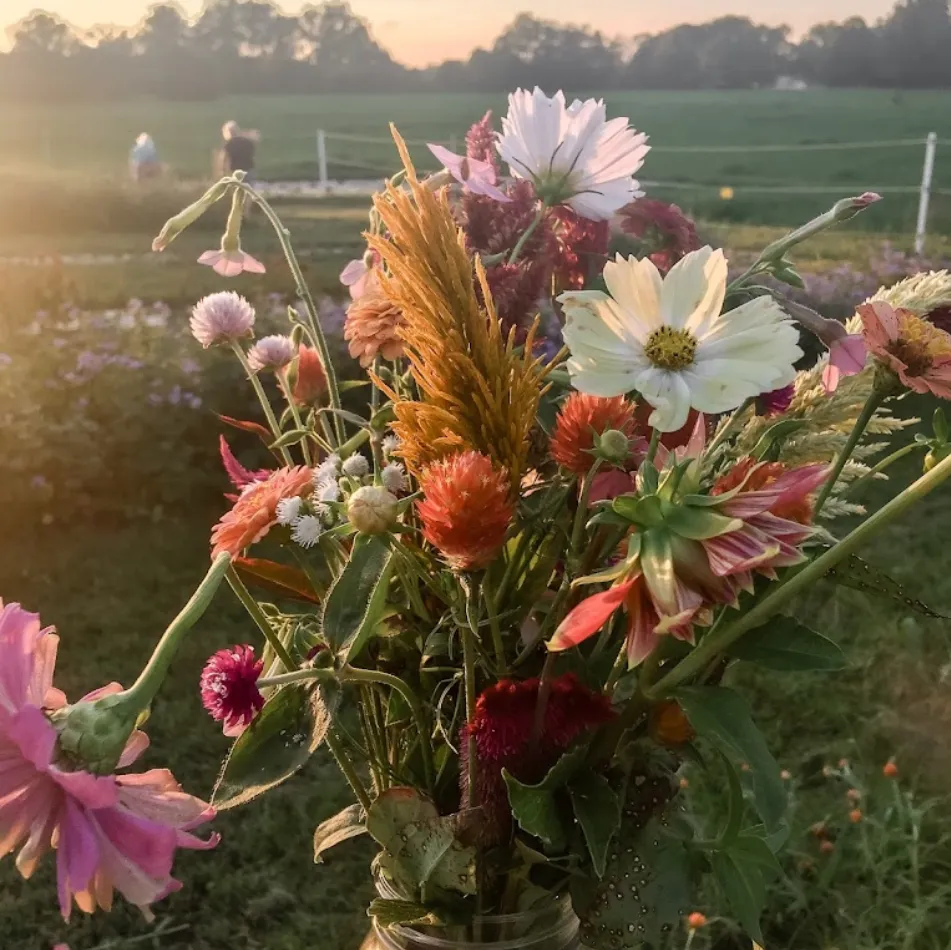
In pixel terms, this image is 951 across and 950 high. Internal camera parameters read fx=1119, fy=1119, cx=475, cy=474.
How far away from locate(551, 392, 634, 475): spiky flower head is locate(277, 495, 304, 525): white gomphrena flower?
81 millimetres

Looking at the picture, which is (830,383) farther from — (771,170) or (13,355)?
(771,170)

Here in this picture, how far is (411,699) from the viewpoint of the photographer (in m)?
0.37

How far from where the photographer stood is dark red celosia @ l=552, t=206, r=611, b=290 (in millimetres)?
419

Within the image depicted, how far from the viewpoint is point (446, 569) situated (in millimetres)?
353

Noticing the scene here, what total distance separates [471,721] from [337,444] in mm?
148

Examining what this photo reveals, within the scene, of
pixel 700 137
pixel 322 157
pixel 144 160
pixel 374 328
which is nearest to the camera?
pixel 374 328

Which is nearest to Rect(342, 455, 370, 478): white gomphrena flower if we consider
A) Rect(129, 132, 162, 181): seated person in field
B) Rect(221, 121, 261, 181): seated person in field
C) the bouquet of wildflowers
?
the bouquet of wildflowers

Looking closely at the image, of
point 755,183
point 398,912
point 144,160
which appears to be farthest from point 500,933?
point 755,183

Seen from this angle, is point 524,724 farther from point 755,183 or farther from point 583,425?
point 755,183

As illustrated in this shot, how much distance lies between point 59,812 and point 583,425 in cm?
18

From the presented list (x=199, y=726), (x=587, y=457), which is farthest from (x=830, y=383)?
(x=199, y=726)

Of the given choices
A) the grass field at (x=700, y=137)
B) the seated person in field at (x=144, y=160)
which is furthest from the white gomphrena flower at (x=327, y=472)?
the seated person in field at (x=144, y=160)

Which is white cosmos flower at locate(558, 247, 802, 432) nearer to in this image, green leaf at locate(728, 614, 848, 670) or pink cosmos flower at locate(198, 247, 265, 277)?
green leaf at locate(728, 614, 848, 670)

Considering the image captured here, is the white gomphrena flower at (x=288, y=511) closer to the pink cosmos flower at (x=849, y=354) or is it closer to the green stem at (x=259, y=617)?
the green stem at (x=259, y=617)
